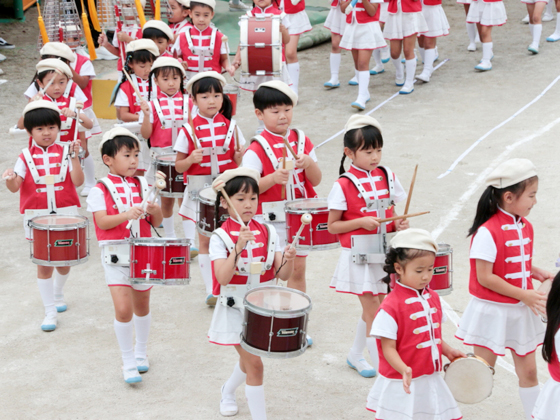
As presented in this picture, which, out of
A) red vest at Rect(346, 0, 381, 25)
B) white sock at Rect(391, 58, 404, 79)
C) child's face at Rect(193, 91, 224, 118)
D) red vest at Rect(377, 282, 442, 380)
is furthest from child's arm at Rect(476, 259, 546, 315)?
white sock at Rect(391, 58, 404, 79)

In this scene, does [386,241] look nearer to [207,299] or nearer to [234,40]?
[207,299]

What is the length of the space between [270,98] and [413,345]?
85.8 inches

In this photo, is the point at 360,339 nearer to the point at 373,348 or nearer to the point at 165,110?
the point at 373,348

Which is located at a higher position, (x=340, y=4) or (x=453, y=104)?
(x=340, y=4)

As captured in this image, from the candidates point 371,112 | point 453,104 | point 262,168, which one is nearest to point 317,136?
point 371,112

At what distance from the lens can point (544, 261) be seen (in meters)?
6.42

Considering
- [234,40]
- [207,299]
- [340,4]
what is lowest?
[207,299]

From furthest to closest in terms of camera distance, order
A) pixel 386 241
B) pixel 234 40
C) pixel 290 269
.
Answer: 1. pixel 234 40
2. pixel 386 241
3. pixel 290 269

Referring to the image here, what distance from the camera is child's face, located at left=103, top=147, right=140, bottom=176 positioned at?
4.94m

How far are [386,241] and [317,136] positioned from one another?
16.8 feet

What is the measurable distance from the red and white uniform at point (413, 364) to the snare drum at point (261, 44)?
186 inches

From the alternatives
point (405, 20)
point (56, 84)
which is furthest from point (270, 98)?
point (405, 20)

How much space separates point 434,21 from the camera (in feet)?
34.9

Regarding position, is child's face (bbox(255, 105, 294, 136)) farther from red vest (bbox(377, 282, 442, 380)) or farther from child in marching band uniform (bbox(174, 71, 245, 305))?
red vest (bbox(377, 282, 442, 380))
